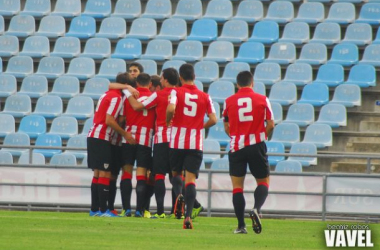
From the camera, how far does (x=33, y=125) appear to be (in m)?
17.9

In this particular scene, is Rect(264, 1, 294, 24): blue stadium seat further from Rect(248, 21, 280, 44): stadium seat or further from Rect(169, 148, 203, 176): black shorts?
Rect(169, 148, 203, 176): black shorts

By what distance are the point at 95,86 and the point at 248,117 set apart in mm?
8529

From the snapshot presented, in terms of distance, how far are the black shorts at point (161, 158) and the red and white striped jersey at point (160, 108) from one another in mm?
65

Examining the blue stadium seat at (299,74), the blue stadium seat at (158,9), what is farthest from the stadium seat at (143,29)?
the blue stadium seat at (299,74)

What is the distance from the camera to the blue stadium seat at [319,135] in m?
16.8

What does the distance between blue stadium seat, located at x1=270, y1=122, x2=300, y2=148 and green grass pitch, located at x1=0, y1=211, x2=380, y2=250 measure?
437 centimetres

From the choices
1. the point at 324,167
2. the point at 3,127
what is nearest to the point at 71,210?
the point at 3,127

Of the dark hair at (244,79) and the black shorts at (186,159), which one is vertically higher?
the dark hair at (244,79)

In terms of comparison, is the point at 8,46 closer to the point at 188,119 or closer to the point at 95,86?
the point at 95,86

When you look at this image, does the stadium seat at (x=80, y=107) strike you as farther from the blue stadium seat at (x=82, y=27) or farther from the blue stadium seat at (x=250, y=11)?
the blue stadium seat at (x=250, y=11)

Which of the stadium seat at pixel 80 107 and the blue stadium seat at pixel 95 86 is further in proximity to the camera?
the blue stadium seat at pixel 95 86

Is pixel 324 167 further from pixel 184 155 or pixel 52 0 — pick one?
pixel 52 0

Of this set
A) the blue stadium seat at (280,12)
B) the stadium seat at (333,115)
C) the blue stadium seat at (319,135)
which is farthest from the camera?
the blue stadium seat at (280,12)

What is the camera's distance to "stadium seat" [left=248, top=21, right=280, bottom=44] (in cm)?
1919
